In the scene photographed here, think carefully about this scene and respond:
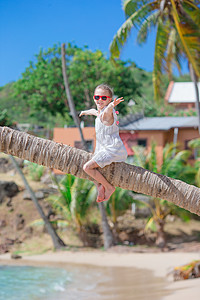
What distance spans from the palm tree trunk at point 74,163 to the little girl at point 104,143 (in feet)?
0.32

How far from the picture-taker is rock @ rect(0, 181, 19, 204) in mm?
21031

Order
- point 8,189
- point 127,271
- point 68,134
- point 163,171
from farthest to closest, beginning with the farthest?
point 68,134 < point 8,189 < point 163,171 < point 127,271

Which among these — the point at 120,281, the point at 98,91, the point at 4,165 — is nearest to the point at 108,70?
the point at 4,165

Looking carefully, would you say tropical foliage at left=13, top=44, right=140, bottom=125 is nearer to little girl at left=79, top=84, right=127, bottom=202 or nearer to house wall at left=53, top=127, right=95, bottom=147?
house wall at left=53, top=127, right=95, bottom=147

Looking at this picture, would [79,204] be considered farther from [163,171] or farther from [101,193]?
[101,193]

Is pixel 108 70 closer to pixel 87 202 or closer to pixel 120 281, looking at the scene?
pixel 87 202

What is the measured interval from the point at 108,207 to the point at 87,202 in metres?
1.31

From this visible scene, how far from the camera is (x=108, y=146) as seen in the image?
12.9 ft

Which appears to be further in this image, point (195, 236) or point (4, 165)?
point (4, 165)

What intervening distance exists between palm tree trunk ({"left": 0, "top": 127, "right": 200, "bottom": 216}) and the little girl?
10 cm

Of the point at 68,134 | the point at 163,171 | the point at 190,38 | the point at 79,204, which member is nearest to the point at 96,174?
the point at 190,38

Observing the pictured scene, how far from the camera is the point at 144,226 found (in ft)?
63.4

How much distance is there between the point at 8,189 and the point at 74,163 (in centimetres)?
1793

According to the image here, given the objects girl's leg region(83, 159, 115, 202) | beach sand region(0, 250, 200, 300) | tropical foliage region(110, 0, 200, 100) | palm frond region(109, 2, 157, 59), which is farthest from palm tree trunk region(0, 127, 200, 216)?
palm frond region(109, 2, 157, 59)
